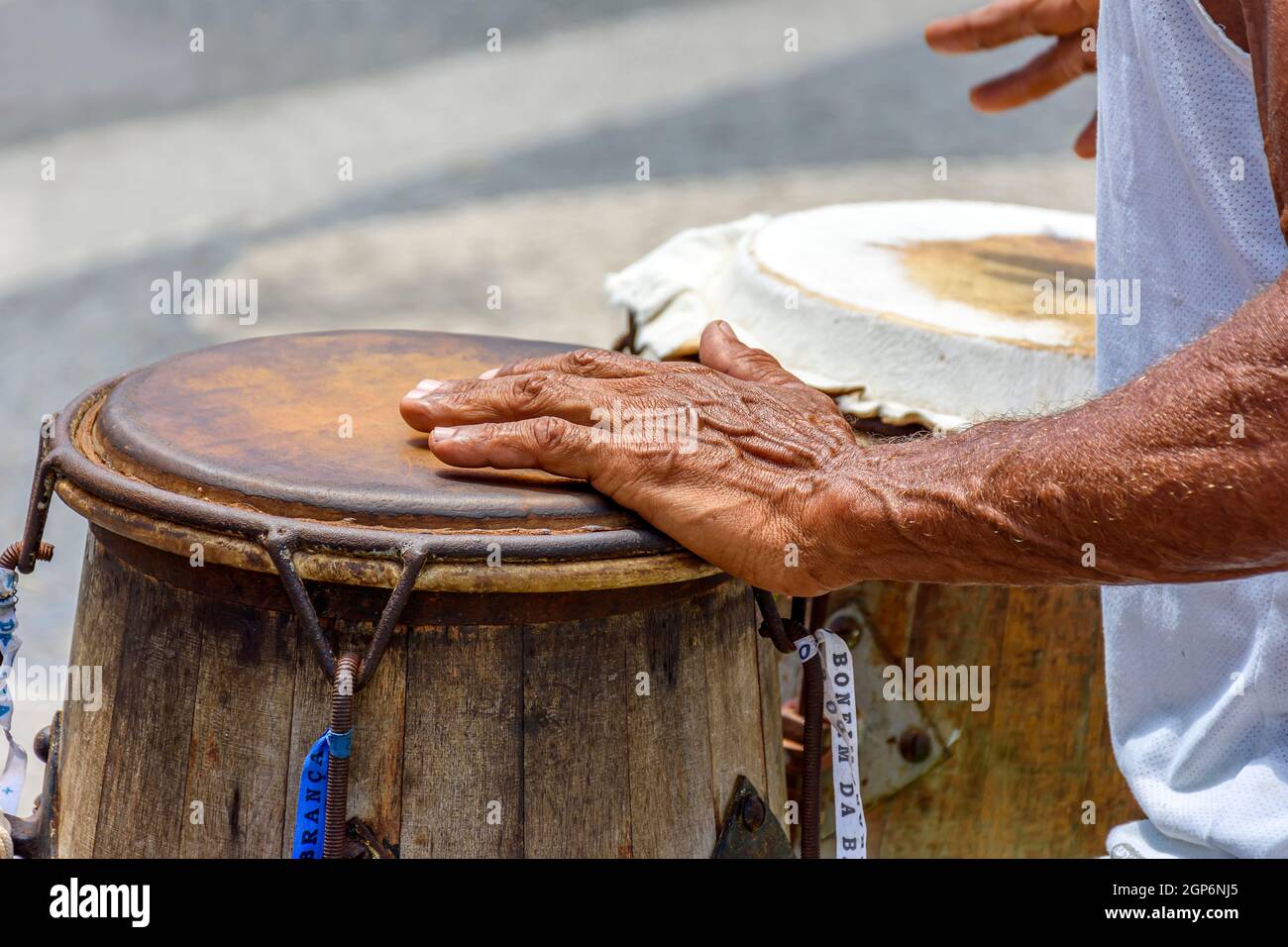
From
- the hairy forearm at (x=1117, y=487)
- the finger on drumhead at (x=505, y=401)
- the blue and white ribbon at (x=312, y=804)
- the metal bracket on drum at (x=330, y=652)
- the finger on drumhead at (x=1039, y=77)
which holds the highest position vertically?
the finger on drumhead at (x=1039, y=77)

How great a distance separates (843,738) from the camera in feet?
4.51

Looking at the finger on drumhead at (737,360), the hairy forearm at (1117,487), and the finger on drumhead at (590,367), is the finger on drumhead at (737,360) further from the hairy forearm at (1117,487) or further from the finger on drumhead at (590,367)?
the hairy forearm at (1117,487)

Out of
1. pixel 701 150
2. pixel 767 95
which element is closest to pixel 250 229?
pixel 701 150

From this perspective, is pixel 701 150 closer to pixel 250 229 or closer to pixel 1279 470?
pixel 250 229

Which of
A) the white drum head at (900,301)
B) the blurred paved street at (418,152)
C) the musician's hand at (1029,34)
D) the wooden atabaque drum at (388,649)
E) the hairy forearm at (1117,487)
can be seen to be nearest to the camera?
the hairy forearm at (1117,487)

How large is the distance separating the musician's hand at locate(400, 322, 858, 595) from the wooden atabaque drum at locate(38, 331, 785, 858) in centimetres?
3

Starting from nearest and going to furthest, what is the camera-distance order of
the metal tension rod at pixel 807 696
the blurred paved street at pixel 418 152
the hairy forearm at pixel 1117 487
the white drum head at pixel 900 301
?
1. the hairy forearm at pixel 1117 487
2. the metal tension rod at pixel 807 696
3. the white drum head at pixel 900 301
4. the blurred paved street at pixel 418 152

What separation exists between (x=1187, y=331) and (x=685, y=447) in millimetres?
531

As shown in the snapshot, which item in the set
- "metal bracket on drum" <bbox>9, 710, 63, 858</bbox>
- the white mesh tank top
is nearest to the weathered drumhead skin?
"metal bracket on drum" <bbox>9, 710, 63, 858</bbox>

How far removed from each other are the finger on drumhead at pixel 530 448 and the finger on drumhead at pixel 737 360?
0.24 m

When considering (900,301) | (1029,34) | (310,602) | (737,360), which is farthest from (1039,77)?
(310,602)

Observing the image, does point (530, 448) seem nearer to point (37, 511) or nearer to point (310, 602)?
point (310, 602)

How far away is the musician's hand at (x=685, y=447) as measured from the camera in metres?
1.16

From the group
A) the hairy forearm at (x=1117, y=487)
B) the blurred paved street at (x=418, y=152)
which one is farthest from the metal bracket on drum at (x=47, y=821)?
the blurred paved street at (x=418, y=152)
